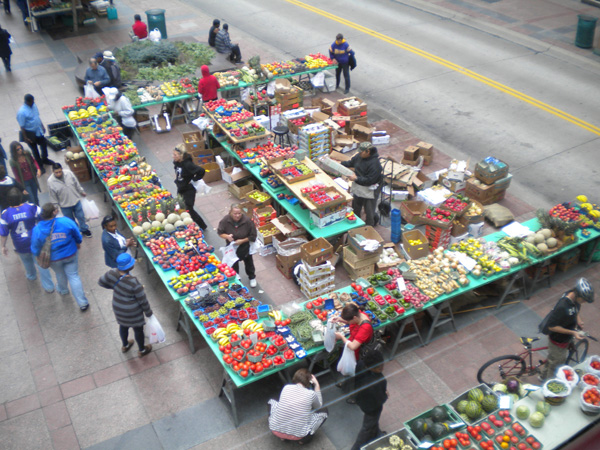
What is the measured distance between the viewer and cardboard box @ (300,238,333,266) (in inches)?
412

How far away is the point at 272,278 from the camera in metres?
11.5

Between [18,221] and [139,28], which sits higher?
[139,28]

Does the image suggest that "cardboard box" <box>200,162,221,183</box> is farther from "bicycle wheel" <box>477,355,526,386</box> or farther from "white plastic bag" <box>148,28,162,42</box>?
"white plastic bag" <box>148,28,162,42</box>

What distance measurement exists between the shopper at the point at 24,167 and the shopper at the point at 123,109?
376 cm

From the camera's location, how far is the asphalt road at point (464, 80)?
15727 mm

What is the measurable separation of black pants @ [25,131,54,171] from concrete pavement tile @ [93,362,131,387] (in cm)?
667

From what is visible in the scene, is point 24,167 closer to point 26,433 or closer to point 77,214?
point 77,214

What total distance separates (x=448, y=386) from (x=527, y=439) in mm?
2093

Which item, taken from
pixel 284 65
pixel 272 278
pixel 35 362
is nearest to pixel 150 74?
pixel 284 65

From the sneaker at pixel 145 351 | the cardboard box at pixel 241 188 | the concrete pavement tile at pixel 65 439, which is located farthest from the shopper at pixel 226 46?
the concrete pavement tile at pixel 65 439

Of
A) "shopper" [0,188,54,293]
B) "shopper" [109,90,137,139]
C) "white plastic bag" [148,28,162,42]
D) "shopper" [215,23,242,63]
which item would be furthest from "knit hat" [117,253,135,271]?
"white plastic bag" [148,28,162,42]

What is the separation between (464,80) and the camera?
20000 millimetres

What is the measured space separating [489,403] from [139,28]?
63.4ft

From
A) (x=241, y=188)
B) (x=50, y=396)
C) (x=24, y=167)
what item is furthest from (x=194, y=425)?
(x=24, y=167)
